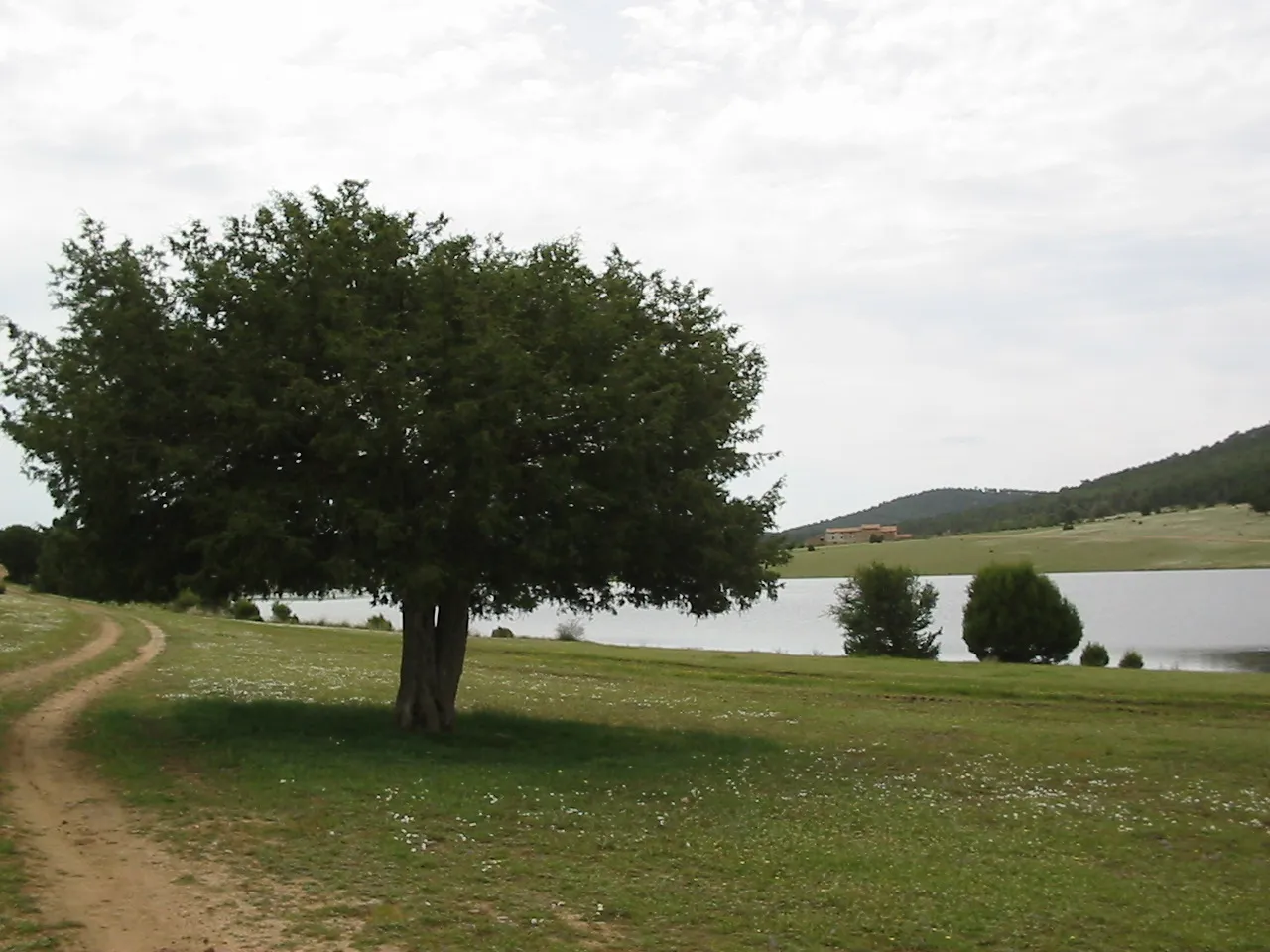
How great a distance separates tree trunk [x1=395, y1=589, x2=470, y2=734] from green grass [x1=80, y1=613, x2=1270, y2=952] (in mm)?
758

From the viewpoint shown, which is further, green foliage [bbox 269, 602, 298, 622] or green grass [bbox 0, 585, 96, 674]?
green foliage [bbox 269, 602, 298, 622]

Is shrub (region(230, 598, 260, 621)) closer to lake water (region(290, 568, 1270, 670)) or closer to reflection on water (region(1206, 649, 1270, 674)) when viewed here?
lake water (region(290, 568, 1270, 670))

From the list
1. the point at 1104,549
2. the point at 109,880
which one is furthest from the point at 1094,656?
the point at 1104,549

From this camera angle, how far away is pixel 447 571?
19938 millimetres

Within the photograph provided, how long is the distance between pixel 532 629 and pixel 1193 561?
89701 millimetres

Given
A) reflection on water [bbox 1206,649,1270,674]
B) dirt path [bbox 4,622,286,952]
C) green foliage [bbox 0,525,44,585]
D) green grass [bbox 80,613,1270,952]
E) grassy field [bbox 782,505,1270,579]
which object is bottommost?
reflection on water [bbox 1206,649,1270,674]

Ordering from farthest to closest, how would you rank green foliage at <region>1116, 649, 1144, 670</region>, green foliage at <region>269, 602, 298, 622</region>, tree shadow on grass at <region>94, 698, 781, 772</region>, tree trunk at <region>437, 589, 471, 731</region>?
green foliage at <region>269, 602, 298, 622</region>, green foliage at <region>1116, 649, 1144, 670</region>, tree trunk at <region>437, 589, 471, 731</region>, tree shadow on grass at <region>94, 698, 781, 772</region>

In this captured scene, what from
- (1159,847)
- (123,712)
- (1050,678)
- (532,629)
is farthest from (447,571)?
(532,629)

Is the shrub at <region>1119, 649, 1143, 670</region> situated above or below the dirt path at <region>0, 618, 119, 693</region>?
below

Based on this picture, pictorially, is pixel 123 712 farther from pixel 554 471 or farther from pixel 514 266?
pixel 514 266

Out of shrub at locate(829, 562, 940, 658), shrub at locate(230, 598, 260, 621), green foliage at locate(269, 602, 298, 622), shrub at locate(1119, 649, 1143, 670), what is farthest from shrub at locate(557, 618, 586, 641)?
shrub at locate(1119, 649, 1143, 670)

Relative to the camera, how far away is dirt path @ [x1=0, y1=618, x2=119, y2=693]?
86.0 feet

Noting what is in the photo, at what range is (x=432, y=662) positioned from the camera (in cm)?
2286

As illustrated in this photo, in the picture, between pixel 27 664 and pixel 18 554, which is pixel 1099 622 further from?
pixel 18 554
